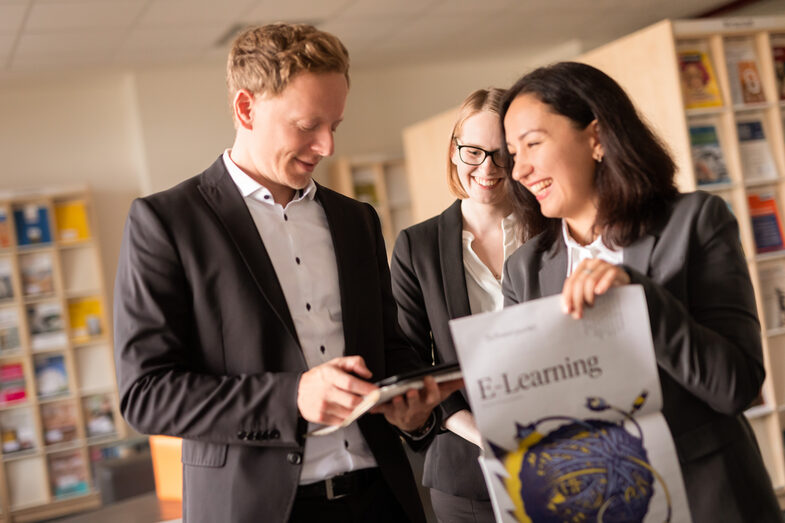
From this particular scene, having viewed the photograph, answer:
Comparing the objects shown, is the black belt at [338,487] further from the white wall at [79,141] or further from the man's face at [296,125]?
the white wall at [79,141]

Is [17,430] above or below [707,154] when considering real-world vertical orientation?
below

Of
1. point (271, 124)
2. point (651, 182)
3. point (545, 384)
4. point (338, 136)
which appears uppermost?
point (338, 136)

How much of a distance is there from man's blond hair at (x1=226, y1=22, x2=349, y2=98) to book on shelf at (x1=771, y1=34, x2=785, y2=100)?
164 inches

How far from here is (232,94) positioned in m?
1.75

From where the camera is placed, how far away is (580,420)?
141 cm

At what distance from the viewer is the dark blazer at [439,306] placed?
2.25 m

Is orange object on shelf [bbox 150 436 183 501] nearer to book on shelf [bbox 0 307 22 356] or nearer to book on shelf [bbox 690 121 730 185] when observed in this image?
book on shelf [bbox 690 121 730 185]

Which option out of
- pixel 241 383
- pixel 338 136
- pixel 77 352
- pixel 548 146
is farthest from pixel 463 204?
pixel 338 136

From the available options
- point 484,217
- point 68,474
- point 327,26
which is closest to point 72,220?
point 68,474

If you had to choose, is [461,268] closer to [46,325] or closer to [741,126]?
[741,126]

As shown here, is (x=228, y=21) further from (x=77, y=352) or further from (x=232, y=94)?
(x=232, y=94)

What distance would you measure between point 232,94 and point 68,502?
6.84 metres

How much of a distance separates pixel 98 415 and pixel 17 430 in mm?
689

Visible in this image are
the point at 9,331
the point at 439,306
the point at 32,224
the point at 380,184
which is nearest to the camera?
the point at 439,306
